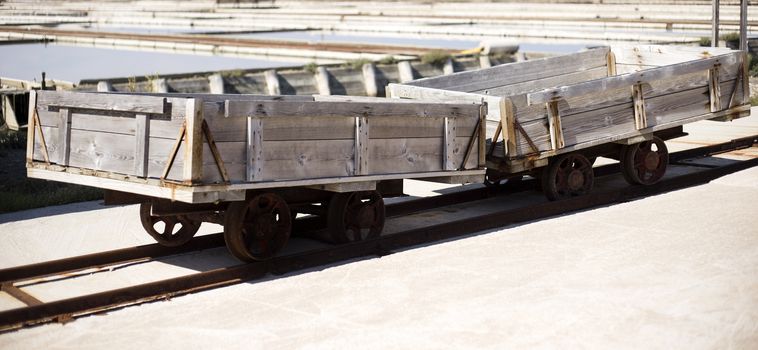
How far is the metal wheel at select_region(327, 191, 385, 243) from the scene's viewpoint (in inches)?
400

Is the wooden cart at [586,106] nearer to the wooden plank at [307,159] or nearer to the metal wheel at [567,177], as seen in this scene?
the metal wheel at [567,177]

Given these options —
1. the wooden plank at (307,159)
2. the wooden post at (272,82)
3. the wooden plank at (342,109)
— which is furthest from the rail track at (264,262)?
the wooden post at (272,82)

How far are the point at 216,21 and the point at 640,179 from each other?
5590 centimetres

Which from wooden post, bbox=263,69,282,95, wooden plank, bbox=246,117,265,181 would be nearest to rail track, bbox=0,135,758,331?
wooden plank, bbox=246,117,265,181

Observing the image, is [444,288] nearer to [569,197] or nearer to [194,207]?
[194,207]

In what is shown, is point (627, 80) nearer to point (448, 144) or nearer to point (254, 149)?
point (448, 144)

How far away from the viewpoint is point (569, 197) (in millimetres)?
12383

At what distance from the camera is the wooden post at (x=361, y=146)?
973 centimetres

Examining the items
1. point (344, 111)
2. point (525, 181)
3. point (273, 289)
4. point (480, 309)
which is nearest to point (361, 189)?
point (344, 111)

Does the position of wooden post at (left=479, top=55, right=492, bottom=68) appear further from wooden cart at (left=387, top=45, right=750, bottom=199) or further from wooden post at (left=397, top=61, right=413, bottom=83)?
wooden cart at (left=387, top=45, right=750, bottom=199)

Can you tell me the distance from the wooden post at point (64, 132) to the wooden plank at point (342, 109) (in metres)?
1.85

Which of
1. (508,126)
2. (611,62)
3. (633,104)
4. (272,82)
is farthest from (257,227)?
(272,82)

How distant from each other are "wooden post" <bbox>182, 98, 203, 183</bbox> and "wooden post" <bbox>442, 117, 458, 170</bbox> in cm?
305

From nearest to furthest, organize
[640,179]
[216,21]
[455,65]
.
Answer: [640,179] → [455,65] → [216,21]
